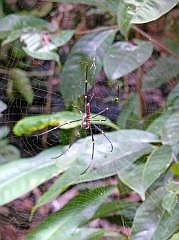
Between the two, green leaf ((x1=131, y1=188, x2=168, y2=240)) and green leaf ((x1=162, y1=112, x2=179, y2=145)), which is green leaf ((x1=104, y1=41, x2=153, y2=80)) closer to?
green leaf ((x1=162, y1=112, x2=179, y2=145))

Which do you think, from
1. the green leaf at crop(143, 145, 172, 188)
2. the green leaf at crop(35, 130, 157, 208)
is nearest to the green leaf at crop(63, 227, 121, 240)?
the green leaf at crop(35, 130, 157, 208)

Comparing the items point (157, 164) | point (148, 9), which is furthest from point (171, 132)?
point (148, 9)

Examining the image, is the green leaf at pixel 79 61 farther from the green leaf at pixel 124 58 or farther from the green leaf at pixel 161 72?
the green leaf at pixel 161 72

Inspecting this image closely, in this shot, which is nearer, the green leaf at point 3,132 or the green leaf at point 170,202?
the green leaf at point 170,202

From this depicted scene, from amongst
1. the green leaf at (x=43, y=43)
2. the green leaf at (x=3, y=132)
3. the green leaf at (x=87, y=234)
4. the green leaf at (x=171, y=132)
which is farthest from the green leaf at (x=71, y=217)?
the green leaf at (x=3, y=132)

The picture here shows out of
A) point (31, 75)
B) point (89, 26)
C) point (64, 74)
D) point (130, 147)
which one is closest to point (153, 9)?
point (130, 147)

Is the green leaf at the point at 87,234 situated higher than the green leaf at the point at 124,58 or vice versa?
the green leaf at the point at 124,58
